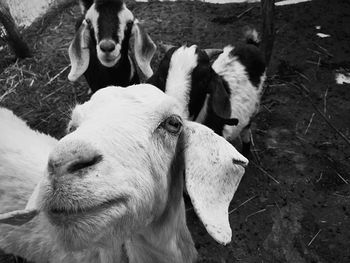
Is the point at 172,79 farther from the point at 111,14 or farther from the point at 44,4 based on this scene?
the point at 44,4

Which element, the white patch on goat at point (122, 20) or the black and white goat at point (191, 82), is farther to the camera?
the white patch on goat at point (122, 20)

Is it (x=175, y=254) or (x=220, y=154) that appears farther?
(x=175, y=254)

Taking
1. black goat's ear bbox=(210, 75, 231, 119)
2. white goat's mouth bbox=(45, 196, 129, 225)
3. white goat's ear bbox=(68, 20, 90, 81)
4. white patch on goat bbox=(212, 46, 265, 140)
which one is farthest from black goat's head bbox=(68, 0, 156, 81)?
white goat's mouth bbox=(45, 196, 129, 225)

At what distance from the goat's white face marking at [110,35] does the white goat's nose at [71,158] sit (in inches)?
81.9

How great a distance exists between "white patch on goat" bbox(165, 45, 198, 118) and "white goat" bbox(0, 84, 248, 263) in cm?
79

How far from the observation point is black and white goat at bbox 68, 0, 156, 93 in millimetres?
3246

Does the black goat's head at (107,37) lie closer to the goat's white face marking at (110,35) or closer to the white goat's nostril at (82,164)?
the goat's white face marking at (110,35)

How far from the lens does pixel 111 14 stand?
3369 mm

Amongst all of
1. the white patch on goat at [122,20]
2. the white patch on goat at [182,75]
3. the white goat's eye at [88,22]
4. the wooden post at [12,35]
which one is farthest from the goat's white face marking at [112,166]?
the wooden post at [12,35]

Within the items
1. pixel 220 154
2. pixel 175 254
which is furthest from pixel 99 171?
pixel 175 254


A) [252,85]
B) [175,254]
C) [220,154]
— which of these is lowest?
[252,85]

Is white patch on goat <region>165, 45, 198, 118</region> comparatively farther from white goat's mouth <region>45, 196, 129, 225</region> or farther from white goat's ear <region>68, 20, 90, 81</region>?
white goat's mouth <region>45, 196, 129, 225</region>

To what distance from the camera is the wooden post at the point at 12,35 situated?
462 cm

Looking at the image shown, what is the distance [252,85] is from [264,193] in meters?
1.08
